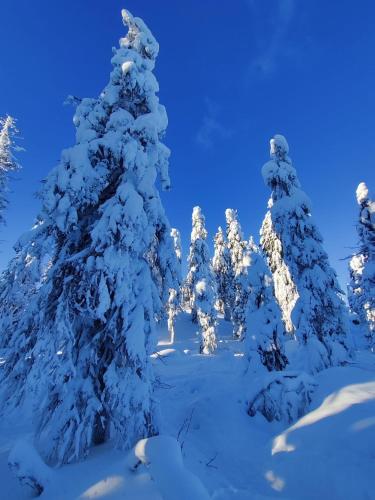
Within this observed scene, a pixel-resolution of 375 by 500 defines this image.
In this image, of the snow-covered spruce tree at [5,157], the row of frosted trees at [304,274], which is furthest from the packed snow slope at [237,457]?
the snow-covered spruce tree at [5,157]

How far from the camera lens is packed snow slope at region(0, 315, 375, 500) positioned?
4.40 m

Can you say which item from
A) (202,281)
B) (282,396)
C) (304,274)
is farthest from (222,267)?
(282,396)

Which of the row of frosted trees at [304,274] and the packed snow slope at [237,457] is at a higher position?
the row of frosted trees at [304,274]

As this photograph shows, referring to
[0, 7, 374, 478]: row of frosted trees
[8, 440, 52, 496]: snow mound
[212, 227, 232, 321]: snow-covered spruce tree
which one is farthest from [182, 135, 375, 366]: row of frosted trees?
[212, 227, 232, 321]: snow-covered spruce tree

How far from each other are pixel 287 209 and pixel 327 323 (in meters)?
6.59

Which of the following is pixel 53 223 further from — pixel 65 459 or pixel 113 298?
pixel 65 459

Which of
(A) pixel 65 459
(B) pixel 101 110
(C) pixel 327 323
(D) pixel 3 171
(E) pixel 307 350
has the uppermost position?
(D) pixel 3 171

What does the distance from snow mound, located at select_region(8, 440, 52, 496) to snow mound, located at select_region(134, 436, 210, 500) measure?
154cm

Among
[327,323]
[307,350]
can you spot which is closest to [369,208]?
[327,323]

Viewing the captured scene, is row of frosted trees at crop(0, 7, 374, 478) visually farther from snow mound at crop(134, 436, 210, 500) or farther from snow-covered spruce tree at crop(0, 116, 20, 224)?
snow-covered spruce tree at crop(0, 116, 20, 224)

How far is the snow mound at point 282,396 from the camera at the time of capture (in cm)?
853

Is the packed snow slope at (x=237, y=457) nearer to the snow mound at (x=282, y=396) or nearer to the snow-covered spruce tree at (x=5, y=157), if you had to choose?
the snow mound at (x=282, y=396)

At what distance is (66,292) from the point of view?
679 centimetres

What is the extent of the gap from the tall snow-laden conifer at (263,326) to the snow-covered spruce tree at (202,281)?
17.0 m
